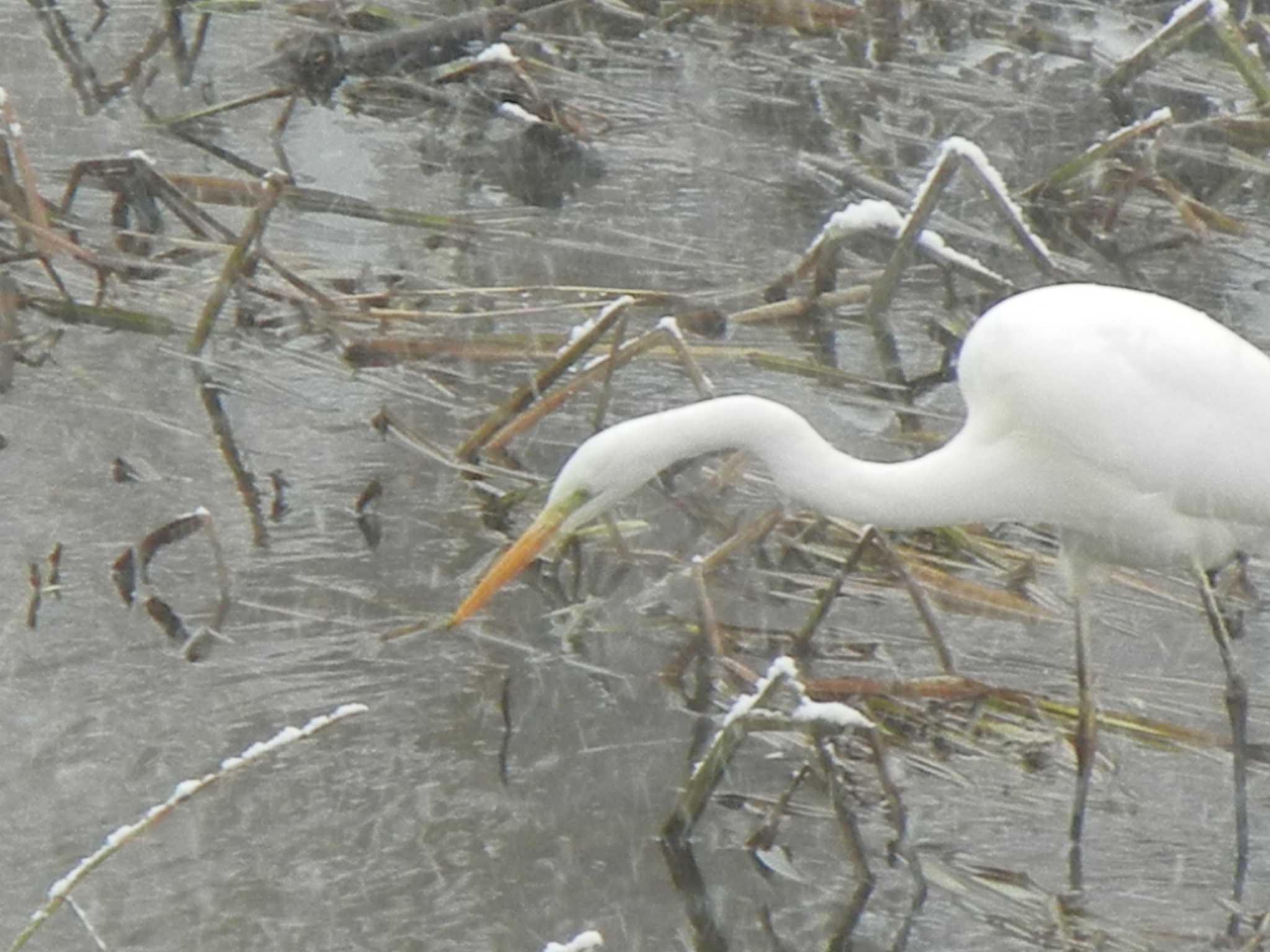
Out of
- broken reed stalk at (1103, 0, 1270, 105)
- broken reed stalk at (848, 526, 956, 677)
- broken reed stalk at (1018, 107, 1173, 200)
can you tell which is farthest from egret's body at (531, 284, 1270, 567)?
broken reed stalk at (1103, 0, 1270, 105)

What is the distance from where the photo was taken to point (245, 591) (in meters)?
5.20

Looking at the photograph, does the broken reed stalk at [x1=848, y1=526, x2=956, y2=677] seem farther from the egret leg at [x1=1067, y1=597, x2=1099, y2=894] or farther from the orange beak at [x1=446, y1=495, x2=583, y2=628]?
the orange beak at [x1=446, y1=495, x2=583, y2=628]

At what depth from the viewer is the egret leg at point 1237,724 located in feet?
14.4

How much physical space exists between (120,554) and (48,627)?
380 millimetres

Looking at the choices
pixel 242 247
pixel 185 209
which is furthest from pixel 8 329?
pixel 242 247

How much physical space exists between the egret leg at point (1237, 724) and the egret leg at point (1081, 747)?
10.6 inches

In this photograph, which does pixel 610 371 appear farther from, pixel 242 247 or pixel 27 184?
pixel 27 184

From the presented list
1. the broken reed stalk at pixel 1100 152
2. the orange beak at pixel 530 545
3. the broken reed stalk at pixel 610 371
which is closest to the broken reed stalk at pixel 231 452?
the broken reed stalk at pixel 610 371

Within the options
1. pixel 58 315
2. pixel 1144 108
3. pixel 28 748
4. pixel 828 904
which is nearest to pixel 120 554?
pixel 28 748

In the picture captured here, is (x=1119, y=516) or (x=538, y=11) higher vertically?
(x=1119, y=516)

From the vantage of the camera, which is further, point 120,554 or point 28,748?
point 120,554

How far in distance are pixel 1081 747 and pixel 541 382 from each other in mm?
1808

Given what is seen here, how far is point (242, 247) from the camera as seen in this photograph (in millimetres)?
6137

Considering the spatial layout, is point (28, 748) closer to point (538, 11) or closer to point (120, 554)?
point (120, 554)
